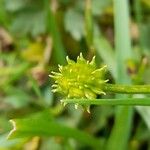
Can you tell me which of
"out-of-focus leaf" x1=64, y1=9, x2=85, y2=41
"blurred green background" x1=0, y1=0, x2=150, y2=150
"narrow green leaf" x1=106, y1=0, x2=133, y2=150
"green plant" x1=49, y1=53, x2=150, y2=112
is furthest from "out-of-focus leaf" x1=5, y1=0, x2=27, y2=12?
"green plant" x1=49, y1=53, x2=150, y2=112

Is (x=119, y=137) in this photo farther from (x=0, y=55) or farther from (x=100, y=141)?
(x=0, y=55)

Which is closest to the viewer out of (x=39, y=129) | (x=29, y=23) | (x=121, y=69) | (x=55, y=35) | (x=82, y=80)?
(x=82, y=80)

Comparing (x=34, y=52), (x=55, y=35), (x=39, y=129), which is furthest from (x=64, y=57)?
(x=39, y=129)

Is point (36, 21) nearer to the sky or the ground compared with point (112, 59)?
nearer to the sky

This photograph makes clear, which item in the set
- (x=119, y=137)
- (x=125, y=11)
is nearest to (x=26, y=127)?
(x=119, y=137)

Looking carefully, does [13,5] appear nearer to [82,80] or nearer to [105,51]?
[105,51]

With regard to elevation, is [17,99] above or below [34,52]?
below

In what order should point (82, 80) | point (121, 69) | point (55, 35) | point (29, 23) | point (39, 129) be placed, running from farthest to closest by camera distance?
point (29, 23) → point (55, 35) → point (121, 69) → point (39, 129) → point (82, 80)
